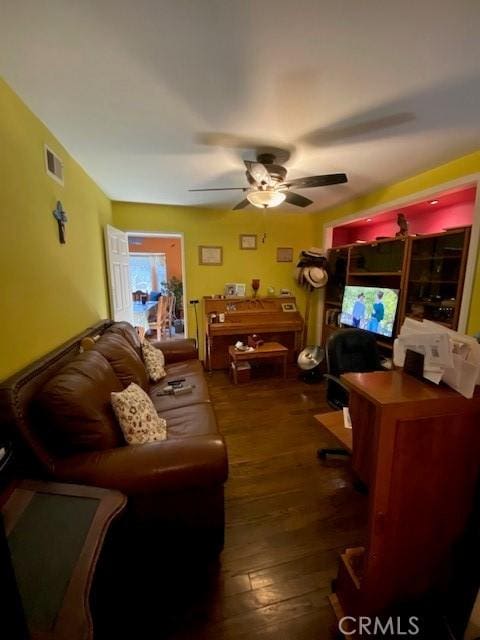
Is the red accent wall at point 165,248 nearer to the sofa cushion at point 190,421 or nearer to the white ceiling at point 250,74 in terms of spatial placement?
the white ceiling at point 250,74

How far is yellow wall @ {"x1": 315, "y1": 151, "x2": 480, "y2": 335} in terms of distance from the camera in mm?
2115

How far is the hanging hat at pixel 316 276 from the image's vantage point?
394 cm

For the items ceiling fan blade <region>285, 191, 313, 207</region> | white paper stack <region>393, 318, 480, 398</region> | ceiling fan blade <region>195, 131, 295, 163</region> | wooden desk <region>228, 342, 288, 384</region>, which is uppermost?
ceiling fan blade <region>195, 131, 295, 163</region>

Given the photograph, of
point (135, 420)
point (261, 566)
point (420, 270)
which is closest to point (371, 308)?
point (420, 270)

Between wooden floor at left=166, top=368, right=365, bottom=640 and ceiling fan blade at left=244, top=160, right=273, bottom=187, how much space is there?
218cm

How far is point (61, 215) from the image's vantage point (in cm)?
191

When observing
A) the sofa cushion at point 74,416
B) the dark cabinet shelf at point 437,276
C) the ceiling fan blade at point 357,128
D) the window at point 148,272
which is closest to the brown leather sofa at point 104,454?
the sofa cushion at point 74,416

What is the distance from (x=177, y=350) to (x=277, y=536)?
1985 mm

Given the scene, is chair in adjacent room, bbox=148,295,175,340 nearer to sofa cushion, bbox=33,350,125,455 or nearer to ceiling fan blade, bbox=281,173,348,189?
ceiling fan blade, bbox=281,173,348,189

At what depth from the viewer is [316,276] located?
12.9ft

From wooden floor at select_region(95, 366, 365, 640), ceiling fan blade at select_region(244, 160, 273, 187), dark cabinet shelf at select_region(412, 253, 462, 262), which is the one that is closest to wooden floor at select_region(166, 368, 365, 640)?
wooden floor at select_region(95, 366, 365, 640)

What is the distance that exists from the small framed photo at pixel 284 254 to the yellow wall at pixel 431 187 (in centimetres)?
93

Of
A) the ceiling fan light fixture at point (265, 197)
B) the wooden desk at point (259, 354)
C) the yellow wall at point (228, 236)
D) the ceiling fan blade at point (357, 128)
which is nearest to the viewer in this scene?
the ceiling fan blade at point (357, 128)

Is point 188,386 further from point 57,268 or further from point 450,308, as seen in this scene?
point 450,308
